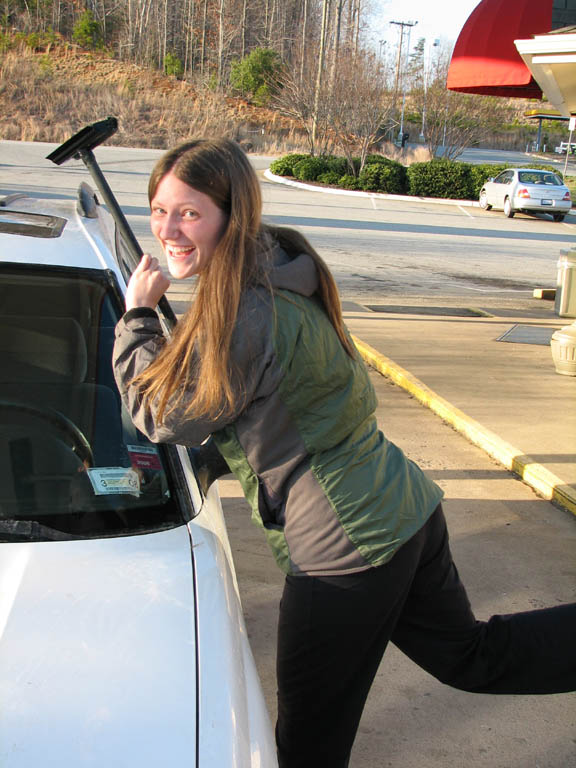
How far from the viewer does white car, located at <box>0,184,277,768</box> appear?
1.39 meters

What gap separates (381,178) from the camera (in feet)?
95.1

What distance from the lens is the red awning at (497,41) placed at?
921 centimetres

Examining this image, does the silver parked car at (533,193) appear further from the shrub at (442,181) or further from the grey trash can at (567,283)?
the grey trash can at (567,283)

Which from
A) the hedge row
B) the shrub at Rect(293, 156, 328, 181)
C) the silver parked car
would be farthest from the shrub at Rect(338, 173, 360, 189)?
the silver parked car

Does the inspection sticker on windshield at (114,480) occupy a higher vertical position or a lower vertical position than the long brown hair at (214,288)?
lower

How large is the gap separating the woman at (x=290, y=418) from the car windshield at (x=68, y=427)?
15.7 inches

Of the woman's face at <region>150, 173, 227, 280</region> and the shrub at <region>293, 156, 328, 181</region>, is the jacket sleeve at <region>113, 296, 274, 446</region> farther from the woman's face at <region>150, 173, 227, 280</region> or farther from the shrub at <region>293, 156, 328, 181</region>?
→ the shrub at <region>293, 156, 328, 181</region>

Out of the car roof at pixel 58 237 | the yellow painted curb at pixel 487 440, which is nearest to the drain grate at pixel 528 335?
the yellow painted curb at pixel 487 440

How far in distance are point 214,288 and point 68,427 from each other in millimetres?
915

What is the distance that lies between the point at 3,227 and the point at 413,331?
6573 mm

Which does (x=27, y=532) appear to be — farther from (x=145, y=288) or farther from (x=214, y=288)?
(x=214, y=288)

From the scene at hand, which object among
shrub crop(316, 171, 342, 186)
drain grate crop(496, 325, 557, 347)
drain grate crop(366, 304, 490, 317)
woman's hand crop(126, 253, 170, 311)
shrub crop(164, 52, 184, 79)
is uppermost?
shrub crop(164, 52, 184, 79)

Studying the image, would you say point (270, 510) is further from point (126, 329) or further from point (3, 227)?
point (3, 227)

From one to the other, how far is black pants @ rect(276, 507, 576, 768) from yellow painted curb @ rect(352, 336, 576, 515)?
2.60 m
